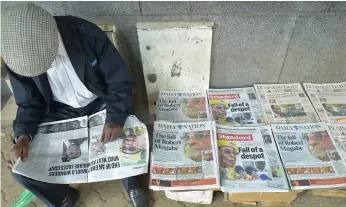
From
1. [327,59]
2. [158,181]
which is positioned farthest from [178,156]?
[327,59]

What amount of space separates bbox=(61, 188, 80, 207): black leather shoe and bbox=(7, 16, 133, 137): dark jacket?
366 millimetres

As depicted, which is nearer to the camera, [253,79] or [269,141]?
[269,141]

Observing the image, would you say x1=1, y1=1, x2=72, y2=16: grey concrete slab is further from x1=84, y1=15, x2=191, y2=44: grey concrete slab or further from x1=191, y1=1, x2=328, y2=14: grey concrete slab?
x1=191, y1=1, x2=328, y2=14: grey concrete slab

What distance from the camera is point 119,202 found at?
138 cm

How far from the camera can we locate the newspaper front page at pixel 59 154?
1.10 meters

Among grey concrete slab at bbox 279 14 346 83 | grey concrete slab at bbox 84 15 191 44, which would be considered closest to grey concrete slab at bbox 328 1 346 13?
grey concrete slab at bbox 279 14 346 83

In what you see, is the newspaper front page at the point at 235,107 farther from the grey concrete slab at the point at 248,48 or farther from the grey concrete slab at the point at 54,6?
the grey concrete slab at the point at 54,6

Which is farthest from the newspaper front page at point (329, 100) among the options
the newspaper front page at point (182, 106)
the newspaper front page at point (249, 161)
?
the newspaper front page at point (182, 106)

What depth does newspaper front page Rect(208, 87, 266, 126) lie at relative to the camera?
4.46 feet

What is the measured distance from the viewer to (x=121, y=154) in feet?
3.76

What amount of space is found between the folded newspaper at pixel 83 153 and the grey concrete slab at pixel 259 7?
0.61 m

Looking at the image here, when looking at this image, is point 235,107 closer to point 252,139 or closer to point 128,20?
point 252,139

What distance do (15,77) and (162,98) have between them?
27.0 inches

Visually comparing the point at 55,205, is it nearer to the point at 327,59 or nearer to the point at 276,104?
the point at 276,104
